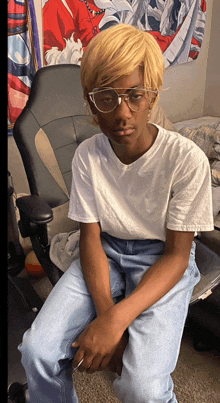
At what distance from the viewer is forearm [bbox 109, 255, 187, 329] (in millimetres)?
966

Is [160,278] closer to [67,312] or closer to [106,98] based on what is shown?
[67,312]

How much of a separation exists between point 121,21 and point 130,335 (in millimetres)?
2019

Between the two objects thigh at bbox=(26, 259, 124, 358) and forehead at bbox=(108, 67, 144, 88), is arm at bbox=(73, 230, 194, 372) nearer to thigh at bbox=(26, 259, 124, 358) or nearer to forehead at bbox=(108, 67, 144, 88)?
thigh at bbox=(26, 259, 124, 358)

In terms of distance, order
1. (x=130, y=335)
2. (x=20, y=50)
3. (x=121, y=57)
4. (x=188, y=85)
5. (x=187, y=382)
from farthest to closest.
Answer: (x=188, y=85) < (x=20, y=50) < (x=187, y=382) < (x=130, y=335) < (x=121, y=57)

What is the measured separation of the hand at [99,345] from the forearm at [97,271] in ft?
0.23

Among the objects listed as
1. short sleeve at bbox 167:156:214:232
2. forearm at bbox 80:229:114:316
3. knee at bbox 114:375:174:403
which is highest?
short sleeve at bbox 167:156:214:232

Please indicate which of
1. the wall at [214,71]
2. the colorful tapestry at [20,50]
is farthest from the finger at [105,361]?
the wall at [214,71]

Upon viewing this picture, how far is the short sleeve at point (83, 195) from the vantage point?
1141 mm

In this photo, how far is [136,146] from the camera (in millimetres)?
1055

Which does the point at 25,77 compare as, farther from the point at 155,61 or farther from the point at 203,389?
the point at 203,389

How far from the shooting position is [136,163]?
1.07 m

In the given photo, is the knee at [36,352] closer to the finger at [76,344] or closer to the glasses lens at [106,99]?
the finger at [76,344]

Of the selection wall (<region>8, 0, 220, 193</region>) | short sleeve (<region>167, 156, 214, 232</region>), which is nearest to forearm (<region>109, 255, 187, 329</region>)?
short sleeve (<region>167, 156, 214, 232</region>)

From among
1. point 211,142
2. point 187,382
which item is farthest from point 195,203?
point 211,142
